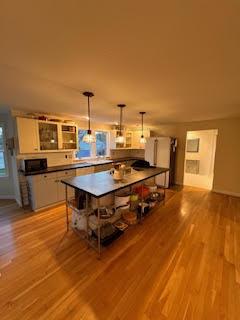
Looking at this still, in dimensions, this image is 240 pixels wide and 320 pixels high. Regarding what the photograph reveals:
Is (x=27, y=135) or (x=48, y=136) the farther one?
(x=48, y=136)

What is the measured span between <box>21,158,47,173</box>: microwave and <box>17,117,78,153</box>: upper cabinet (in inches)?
8.7

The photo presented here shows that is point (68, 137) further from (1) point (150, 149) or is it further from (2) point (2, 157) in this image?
(1) point (150, 149)

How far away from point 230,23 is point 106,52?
0.84 m

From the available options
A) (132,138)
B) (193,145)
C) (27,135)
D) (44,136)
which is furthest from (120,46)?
(193,145)

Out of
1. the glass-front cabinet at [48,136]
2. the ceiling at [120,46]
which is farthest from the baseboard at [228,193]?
the glass-front cabinet at [48,136]

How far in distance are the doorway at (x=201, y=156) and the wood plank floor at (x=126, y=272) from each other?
137 inches

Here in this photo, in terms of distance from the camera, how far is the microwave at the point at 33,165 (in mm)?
3230

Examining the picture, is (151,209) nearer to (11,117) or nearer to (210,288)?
(210,288)

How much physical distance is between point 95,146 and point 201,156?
447 centimetres

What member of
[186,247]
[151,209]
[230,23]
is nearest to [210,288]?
[186,247]

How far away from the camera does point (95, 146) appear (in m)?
5.27

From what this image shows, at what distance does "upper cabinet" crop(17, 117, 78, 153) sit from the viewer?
3178 millimetres

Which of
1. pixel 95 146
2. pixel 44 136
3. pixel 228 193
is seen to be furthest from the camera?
pixel 95 146

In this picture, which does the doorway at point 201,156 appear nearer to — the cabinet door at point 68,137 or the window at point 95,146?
the window at point 95,146
